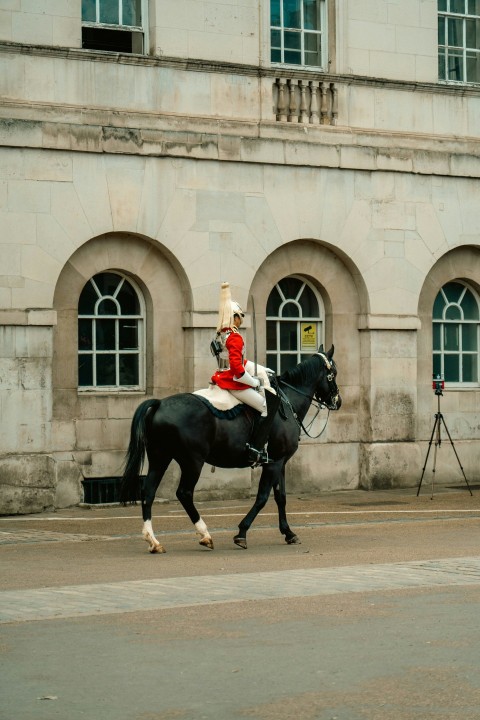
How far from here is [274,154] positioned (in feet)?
71.2

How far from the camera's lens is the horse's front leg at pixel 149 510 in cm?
1478

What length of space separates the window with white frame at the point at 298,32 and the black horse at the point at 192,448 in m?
8.09

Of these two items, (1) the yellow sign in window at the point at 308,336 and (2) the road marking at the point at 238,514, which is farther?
(1) the yellow sign in window at the point at 308,336

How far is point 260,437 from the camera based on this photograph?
15555mm

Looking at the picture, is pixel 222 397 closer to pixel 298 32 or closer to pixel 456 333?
pixel 298 32

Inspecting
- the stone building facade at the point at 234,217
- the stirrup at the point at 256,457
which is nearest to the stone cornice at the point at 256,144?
the stone building facade at the point at 234,217

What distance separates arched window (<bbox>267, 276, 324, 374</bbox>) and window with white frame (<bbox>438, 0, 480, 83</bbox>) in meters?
4.29

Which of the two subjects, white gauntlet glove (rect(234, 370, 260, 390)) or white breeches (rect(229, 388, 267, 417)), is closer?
white gauntlet glove (rect(234, 370, 260, 390))

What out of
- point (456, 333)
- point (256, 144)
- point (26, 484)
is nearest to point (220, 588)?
point (26, 484)

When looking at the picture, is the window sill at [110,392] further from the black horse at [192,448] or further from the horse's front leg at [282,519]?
the horse's front leg at [282,519]

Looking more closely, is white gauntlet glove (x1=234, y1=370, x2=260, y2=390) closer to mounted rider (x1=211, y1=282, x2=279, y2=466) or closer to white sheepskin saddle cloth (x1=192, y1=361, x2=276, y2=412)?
mounted rider (x1=211, y1=282, x2=279, y2=466)

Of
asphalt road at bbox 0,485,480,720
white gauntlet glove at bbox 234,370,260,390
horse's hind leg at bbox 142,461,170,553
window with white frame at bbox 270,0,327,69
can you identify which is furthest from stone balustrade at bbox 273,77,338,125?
horse's hind leg at bbox 142,461,170,553

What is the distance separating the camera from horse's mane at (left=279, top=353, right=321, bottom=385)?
53.8ft

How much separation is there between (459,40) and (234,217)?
5.45 metres
